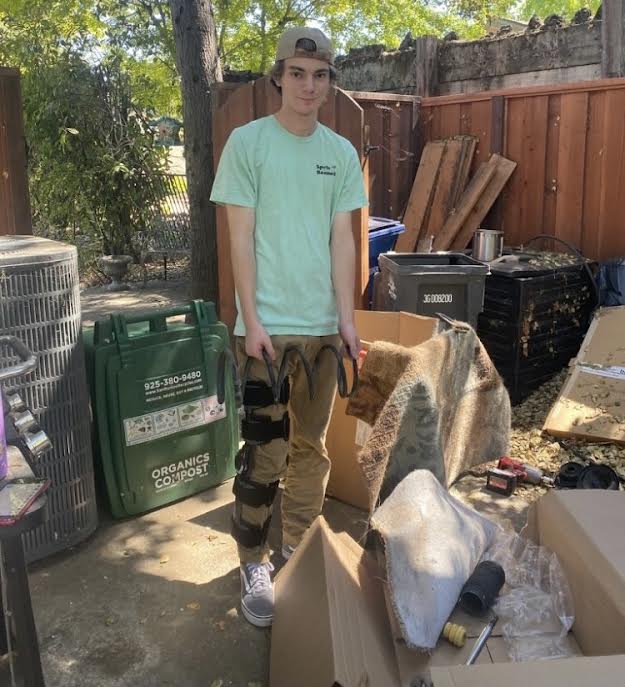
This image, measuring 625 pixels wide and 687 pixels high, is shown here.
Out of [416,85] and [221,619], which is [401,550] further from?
[416,85]

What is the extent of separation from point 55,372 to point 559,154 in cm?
430

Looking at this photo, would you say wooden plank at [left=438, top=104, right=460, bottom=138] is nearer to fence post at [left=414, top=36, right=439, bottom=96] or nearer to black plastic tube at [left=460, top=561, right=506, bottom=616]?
fence post at [left=414, top=36, right=439, bottom=96]

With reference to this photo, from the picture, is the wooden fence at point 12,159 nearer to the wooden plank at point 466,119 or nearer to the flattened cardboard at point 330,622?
the flattened cardboard at point 330,622

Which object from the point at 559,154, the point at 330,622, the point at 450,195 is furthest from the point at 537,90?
the point at 330,622

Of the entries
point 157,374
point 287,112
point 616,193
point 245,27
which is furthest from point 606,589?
point 245,27

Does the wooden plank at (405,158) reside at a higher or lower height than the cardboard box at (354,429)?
higher

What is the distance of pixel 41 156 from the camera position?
9.75 m

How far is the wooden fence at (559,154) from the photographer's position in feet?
16.9

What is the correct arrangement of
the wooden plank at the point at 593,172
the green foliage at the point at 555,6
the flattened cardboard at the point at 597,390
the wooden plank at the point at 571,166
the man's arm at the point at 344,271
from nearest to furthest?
the man's arm at the point at 344,271 < the flattened cardboard at the point at 597,390 < the wooden plank at the point at 593,172 < the wooden plank at the point at 571,166 < the green foliage at the point at 555,6

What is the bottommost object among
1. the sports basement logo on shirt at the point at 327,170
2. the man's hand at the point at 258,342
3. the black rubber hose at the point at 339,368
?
the black rubber hose at the point at 339,368

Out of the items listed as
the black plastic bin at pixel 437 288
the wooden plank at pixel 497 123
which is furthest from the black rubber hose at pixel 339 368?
the wooden plank at pixel 497 123

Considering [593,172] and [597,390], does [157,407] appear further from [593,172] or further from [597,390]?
[593,172]

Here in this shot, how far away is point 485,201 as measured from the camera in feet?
19.3

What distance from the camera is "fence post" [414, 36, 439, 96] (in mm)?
7398
